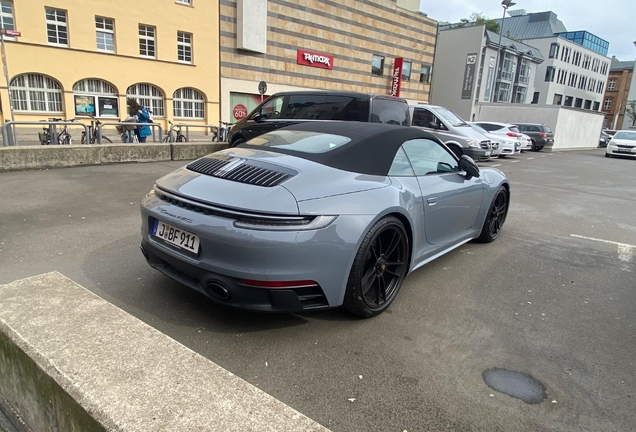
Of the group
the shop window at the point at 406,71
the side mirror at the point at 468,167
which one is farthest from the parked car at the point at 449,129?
the shop window at the point at 406,71

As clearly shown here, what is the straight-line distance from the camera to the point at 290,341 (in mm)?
2807

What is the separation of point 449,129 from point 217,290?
12.3 meters

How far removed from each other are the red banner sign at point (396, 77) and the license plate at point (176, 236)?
36.0m

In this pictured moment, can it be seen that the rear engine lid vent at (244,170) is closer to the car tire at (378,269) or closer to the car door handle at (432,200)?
the car tire at (378,269)

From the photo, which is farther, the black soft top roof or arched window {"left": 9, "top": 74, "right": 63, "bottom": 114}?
arched window {"left": 9, "top": 74, "right": 63, "bottom": 114}

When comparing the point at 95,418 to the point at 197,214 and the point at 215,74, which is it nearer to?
the point at 197,214

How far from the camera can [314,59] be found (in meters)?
31.4

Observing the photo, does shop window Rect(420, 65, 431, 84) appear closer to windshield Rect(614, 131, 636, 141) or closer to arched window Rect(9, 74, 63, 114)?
windshield Rect(614, 131, 636, 141)

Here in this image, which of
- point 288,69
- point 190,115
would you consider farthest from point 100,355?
point 288,69

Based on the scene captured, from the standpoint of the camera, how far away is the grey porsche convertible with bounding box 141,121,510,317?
2.54 m

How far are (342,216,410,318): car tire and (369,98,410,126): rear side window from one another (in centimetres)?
552

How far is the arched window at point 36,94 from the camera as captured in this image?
1977 cm

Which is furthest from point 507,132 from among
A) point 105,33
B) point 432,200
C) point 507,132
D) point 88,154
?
point 105,33

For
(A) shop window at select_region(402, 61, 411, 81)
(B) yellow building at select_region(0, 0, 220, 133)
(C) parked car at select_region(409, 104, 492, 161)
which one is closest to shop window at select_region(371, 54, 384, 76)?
(A) shop window at select_region(402, 61, 411, 81)
